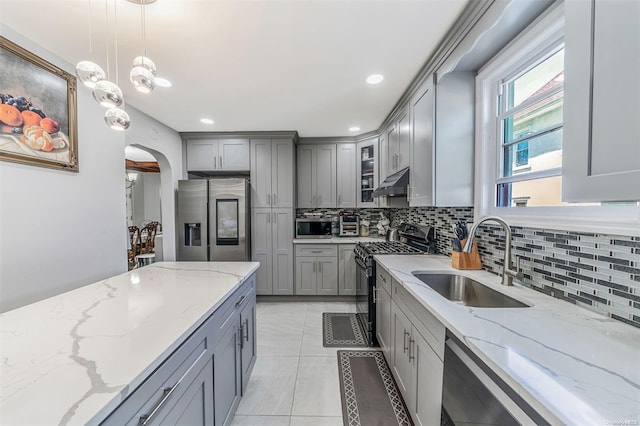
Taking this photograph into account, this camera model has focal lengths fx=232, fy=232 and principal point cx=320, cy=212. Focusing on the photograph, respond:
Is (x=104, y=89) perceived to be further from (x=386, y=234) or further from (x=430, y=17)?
(x=386, y=234)

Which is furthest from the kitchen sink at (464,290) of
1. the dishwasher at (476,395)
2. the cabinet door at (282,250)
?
the cabinet door at (282,250)

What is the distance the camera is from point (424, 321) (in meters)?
1.24

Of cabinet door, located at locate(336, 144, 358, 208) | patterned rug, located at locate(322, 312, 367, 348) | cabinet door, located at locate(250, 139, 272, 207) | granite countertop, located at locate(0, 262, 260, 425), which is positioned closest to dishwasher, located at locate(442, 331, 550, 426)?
granite countertop, located at locate(0, 262, 260, 425)

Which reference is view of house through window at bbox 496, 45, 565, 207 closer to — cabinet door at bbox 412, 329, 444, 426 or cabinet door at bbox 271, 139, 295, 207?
cabinet door at bbox 412, 329, 444, 426

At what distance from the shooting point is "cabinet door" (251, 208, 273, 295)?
11.4 ft

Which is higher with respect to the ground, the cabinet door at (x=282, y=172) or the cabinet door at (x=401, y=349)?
the cabinet door at (x=282, y=172)

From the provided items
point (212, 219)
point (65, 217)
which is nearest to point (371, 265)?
point (212, 219)

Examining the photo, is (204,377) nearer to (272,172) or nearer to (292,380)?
(292,380)

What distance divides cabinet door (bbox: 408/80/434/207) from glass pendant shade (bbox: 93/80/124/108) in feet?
6.48

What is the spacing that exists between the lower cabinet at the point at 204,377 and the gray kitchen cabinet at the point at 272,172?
6.18ft

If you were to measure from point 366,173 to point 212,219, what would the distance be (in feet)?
7.93

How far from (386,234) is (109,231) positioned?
3.33 meters

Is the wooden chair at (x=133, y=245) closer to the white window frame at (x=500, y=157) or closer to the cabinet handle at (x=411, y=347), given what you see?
the cabinet handle at (x=411, y=347)

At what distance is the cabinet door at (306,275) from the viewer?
3.47m
